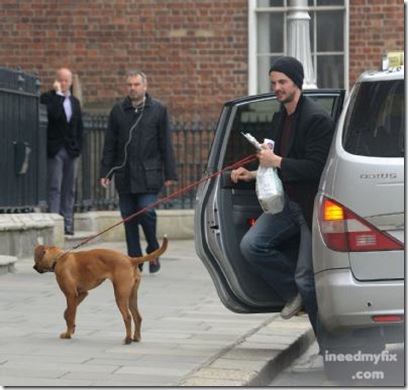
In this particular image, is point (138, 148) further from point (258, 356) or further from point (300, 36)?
point (258, 356)

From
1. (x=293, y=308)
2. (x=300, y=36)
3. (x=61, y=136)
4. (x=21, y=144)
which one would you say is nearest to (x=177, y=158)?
(x=61, y=136)

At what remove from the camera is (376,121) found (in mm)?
7215

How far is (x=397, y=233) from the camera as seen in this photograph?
6.96m

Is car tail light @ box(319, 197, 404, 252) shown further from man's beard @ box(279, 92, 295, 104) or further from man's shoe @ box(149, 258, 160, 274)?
man's shoe @ box(149, 258, 160, 274)

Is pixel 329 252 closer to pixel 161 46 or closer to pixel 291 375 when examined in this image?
pixel 291 375

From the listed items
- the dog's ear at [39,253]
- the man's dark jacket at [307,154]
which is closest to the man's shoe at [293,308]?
the man's dark jacket at [307,154]

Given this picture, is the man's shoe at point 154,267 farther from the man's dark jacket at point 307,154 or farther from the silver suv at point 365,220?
the silver suv at point 365,220

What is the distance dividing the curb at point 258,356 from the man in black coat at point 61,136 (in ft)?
20.6

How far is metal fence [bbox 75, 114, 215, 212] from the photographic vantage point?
17328 millimetres

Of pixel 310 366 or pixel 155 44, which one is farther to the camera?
pixel 155 44

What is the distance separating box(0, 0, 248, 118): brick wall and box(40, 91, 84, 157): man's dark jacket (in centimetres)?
307

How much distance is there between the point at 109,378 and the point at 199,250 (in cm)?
148

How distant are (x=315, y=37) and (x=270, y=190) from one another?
1098 cm

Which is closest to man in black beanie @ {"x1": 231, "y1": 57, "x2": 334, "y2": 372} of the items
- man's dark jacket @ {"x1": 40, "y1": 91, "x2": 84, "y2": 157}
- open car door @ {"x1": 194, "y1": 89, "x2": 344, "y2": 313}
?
open car door @ {"x1": 194, "y1": 89, "x2": 344, "y2": 313}
